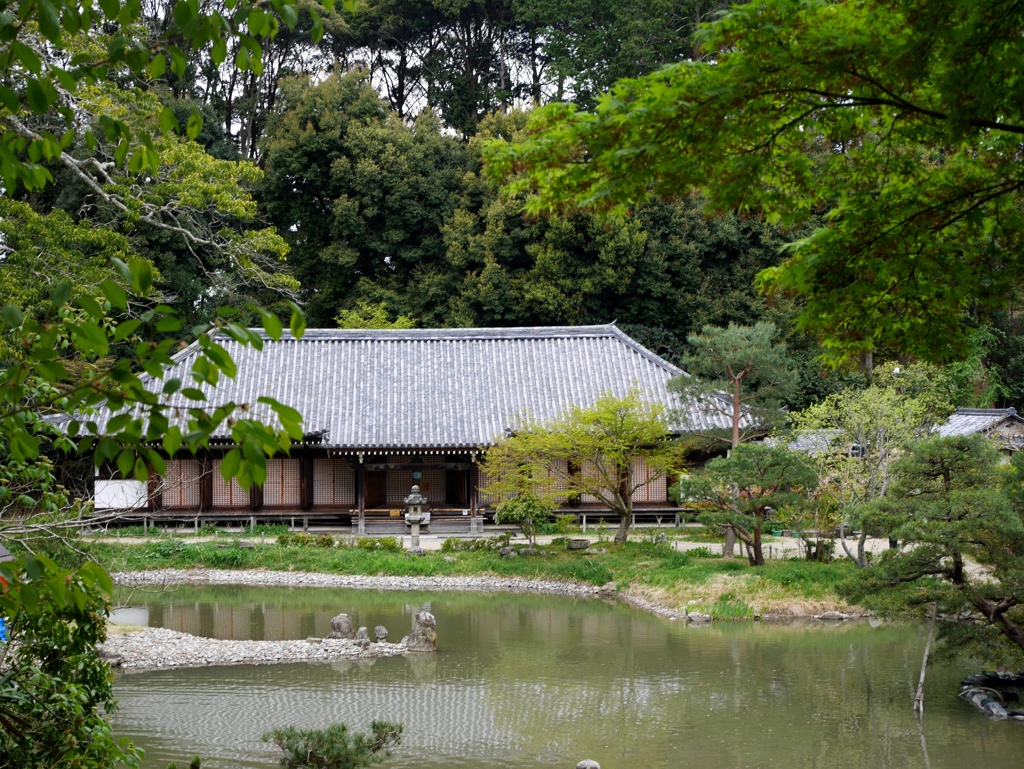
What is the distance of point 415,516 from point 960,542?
1310 cm

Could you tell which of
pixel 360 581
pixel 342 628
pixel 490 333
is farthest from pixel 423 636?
pixel 490 333

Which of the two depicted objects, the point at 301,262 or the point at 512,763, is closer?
the point at 512,763

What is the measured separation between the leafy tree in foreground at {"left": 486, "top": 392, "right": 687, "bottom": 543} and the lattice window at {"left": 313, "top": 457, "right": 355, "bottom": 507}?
5000 millimetres

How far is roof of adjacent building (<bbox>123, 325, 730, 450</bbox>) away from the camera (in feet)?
79.2

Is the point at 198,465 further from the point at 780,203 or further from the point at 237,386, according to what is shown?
the point at 780,203

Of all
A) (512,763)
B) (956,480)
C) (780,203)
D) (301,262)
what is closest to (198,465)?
(301,262)

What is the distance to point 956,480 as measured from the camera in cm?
1159

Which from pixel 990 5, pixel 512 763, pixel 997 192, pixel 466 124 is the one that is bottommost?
pixel 512 763

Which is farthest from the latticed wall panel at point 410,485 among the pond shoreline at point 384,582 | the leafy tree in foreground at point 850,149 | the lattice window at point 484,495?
the leafy tree in foreground at point 850,149

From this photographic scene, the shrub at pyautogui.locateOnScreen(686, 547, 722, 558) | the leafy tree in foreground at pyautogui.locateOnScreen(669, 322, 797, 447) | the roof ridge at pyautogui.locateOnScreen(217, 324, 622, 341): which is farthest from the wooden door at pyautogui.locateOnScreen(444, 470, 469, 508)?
the shrub at pyautogui.locateOnScreen(686, 547, 722, 558)

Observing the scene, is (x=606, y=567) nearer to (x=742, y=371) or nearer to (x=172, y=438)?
(x=742, y=371)

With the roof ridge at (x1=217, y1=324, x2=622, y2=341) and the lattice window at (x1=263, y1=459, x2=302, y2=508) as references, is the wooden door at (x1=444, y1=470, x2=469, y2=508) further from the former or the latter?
the roof ridge at (x1=217, y1=324, x2=622, y2=341)

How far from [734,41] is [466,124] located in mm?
34490

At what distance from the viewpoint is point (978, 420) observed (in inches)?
1088
